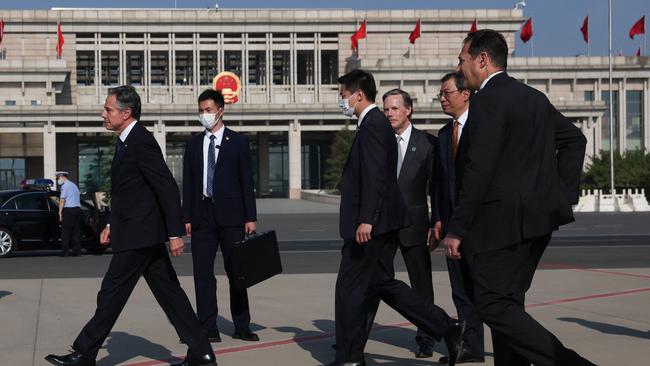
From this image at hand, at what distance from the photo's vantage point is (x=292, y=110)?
7862cm

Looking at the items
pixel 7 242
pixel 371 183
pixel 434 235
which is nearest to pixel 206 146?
pixel 434 235

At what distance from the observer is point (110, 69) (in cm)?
9588

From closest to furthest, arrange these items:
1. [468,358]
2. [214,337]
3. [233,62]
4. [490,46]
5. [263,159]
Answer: [490,46], [468,358], [214,337], [263,159], [233,62]

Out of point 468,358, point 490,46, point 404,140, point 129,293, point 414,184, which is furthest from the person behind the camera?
point 404,140

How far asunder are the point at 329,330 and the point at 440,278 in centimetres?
514

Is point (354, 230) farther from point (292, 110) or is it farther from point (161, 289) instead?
point (292, 110)

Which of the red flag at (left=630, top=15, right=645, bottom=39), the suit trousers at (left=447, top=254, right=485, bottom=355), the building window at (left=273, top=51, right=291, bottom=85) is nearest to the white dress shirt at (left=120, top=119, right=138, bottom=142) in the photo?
the suit trousers at (left=447, top=254, right=485, bottom=355)

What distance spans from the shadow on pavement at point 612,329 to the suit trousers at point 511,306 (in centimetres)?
372

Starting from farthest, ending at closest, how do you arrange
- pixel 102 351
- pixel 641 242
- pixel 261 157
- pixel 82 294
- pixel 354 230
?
1. pixel 261 157
2. pixel 641 242
3. pixel 82 294
4. pixel 102 351
5. pixel 354 230

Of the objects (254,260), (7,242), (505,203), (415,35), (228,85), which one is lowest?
(7,242)

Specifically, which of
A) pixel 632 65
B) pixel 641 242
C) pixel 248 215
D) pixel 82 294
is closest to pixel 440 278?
pixel 82 294

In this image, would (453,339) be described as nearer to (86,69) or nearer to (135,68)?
(86,69)

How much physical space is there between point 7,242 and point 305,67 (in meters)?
76.2

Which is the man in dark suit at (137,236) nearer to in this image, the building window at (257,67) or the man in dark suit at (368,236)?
the man in dark suit at (368,236)
